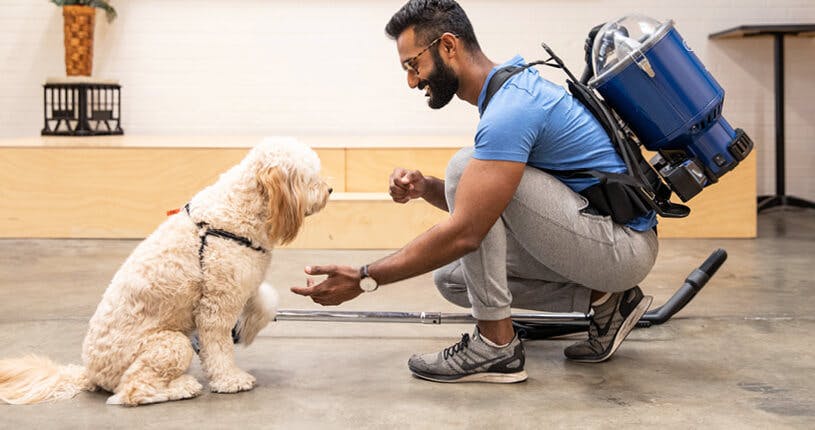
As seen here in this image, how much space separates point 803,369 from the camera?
2.62 metres

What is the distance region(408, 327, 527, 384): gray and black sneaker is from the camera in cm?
252

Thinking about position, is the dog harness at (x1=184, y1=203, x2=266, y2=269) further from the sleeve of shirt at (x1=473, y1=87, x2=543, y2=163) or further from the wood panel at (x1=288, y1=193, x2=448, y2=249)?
the wood panel at (x1=288, y1=193, x2=448, y2=249)

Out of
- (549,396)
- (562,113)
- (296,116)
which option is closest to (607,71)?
(562,113)

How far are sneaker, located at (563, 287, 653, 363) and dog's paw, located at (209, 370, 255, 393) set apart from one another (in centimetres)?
91

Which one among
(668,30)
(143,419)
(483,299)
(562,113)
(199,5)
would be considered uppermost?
(199,5)

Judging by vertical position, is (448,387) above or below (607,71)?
below

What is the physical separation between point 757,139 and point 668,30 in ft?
14.1

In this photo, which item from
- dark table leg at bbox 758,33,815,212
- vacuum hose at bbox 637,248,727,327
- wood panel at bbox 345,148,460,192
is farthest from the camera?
dark table leg at bbox 758,33,815,212

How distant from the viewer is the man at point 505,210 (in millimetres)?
2340

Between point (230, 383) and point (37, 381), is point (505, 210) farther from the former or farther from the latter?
point (37, 381)

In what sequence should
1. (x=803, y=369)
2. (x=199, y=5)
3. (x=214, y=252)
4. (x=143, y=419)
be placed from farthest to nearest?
1. (x=199, y=5)
2. (x=803, y=369)
3. (x=214, y=252)
4. (x=143, y=419)

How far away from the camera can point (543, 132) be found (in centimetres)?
244

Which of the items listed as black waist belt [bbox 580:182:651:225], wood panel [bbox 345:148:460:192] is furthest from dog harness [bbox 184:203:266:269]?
wood panel [bbox 345:148:460:192]

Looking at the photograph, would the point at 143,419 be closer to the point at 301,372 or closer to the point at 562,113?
the point at 301,372
